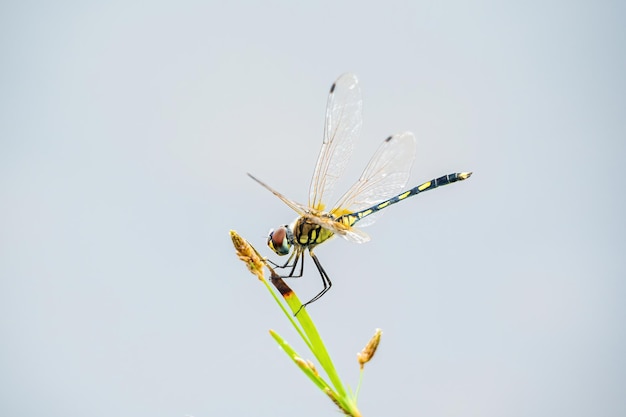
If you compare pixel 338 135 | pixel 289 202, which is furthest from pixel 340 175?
pixel 289 202

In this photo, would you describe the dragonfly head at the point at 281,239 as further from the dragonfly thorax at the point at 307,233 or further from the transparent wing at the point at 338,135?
the transparent wing at the point at 338,135

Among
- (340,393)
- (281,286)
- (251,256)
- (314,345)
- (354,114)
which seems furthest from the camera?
(354,114)

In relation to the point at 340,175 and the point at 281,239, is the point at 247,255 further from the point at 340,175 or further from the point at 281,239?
the point at 340,175

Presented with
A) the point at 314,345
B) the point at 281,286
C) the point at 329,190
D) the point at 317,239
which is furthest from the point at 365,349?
the point at 329,190

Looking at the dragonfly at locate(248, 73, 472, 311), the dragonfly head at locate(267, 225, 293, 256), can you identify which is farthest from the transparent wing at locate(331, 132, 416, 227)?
the dragonfly head at locate(267, 225, 293, 256)

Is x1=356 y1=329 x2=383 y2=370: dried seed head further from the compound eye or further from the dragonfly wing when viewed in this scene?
the compound eye

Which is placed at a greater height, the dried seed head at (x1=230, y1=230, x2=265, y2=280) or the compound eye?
the compound eye

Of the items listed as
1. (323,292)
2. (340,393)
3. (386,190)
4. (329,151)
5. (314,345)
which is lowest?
(340,393)

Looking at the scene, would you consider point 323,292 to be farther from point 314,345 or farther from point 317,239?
point 314,345
